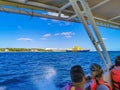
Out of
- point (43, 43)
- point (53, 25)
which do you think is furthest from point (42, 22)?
point (43, 43)

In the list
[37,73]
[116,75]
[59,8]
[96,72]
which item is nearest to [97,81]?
[96,72]

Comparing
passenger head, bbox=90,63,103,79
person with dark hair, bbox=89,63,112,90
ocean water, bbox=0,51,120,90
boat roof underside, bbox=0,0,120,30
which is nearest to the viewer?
person with dark hair, bbox=89,63,112,90

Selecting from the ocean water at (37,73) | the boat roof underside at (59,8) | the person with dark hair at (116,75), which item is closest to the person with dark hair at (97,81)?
the person with dark hair at (116,75)

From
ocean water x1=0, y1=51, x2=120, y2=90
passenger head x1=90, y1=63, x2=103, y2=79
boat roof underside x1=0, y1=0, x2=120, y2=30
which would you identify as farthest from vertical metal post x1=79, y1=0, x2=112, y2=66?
ocean water x1=0, y1=51, x2=120, y2=90

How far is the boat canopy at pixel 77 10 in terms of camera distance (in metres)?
2.25

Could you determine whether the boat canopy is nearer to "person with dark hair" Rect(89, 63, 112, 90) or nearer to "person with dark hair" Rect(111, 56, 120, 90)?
"person with dark hair" Rect(111, 56, 120, 90)

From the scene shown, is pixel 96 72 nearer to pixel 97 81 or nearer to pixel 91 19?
pixel 97 81

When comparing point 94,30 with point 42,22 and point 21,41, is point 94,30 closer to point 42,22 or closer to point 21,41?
point 21,41

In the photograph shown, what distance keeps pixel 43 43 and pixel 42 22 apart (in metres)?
7.74

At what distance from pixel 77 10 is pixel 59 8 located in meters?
0.42

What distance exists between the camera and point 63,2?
2523mm

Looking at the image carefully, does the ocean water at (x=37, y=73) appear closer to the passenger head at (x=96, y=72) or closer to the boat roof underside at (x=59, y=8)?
the boat roof underside at (x=59, y=8)

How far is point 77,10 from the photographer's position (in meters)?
2.29

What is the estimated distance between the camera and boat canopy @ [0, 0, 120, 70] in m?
2.25
